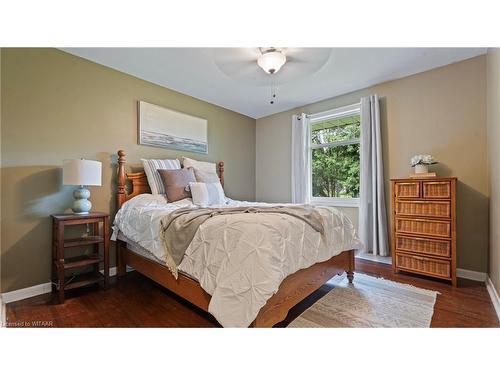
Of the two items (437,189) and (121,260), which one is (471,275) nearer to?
(437,189)

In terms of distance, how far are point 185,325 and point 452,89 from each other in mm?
3586

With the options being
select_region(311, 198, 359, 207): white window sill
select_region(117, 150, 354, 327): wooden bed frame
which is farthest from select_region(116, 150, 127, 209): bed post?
select_region(311, 198, 359, 207): white window sill

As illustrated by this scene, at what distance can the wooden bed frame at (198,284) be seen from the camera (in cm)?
141

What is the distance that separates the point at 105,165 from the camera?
256cm

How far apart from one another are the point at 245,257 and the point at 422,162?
7.99 ft

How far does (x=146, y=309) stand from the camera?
177cm

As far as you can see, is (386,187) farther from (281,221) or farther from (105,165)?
(105,165)

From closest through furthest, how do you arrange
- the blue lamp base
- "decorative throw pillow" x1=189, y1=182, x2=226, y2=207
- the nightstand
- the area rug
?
the area rug
the nightstand
the blue lamp base
"decorative throw pillow" x1=189, y1=182, x2=226, y2=207

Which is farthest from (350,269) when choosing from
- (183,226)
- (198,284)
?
(183,226)

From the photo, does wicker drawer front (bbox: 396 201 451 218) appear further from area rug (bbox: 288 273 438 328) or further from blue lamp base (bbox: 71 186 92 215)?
blue lamp base (bbox: 71 186 92 215)

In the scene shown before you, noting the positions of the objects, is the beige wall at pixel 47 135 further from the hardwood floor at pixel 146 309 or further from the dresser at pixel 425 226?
the dresser at pixel 425 226

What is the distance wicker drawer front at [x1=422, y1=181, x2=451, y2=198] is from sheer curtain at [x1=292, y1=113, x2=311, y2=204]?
1716 millimetres

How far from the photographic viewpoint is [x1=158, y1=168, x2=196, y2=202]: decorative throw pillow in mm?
2605

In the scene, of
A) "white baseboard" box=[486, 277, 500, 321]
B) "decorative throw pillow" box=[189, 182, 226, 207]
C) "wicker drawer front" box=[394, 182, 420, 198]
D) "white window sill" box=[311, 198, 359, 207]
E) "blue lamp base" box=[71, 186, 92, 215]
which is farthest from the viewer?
"white window sill" box=[311, 198, 359, 207]
